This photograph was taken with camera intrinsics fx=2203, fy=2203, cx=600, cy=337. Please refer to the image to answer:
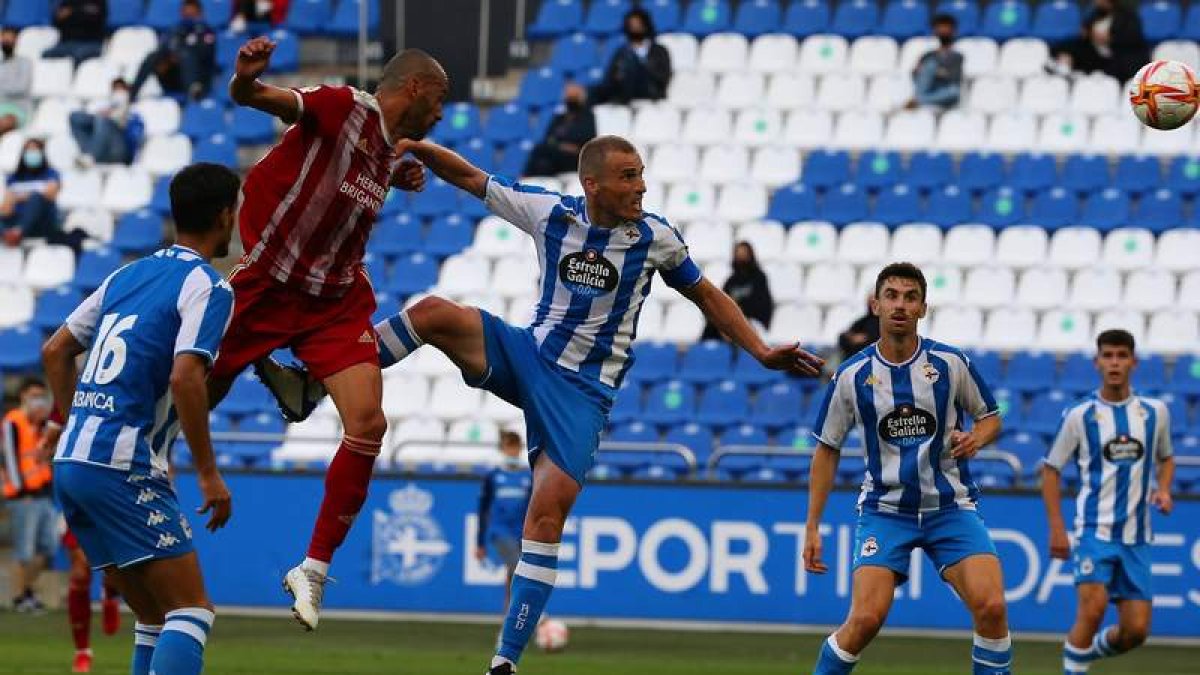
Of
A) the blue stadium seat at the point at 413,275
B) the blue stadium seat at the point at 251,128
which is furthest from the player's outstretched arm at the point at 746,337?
the blue stadium seat at the point at 251,128

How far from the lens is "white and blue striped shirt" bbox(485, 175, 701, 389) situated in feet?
34.3

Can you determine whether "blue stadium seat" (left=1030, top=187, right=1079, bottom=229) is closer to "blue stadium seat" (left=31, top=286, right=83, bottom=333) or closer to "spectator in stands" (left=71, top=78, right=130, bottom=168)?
"blue stadium seat" (left=31, top=286, right=83, bottom=333)

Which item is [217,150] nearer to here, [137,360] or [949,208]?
[949,208]

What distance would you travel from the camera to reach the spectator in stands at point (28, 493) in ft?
64.4

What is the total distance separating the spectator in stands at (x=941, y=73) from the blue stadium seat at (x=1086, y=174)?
1.54 m

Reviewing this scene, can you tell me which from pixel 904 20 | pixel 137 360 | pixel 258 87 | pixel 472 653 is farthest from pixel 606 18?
pixel 137 360

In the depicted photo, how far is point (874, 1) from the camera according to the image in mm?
25172

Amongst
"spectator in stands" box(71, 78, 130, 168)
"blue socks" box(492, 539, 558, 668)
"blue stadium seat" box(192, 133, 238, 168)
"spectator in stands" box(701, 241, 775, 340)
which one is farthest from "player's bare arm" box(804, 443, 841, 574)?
"spectator in stands" box(71, 78, 130, 168)

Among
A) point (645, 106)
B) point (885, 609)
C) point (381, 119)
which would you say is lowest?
point (885, 609)

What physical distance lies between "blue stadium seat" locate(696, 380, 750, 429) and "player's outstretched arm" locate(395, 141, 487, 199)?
34.1 feet

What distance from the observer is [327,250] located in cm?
985

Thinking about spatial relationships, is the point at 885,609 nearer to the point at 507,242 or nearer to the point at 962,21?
the point at 507,242

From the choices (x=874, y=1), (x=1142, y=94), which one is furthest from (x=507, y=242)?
(x=1142, y=94)

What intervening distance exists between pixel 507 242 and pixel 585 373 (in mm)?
12891
